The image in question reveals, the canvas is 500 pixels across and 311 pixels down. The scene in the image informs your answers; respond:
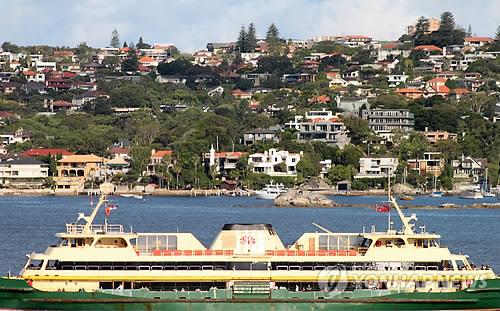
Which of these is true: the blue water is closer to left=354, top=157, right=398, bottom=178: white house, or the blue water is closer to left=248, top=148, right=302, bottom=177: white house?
left=354, top=157, right=398, bottom=178: white house

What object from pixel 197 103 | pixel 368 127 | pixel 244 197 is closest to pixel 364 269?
pixel 244 197

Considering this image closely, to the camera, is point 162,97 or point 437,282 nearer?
point 437,282

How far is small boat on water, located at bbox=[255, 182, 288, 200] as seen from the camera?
11128 centimetres

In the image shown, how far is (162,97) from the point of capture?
16925cm

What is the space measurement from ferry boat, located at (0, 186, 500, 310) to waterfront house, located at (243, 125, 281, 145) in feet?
316

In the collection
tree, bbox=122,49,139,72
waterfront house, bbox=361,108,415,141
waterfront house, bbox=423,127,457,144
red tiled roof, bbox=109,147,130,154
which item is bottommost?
red tiled roof, bbox=109,147,130,154

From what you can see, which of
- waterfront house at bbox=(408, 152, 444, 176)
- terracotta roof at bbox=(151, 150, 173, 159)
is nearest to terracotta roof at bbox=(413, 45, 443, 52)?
waterfront house at bbox=(408, 152, 444, 176)

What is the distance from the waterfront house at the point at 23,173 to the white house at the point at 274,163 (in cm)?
1746

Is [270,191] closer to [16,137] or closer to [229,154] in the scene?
[229,154]

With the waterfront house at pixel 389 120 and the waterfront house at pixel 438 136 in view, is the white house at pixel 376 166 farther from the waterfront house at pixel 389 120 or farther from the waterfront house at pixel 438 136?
the waterfront house at pixel 389 120

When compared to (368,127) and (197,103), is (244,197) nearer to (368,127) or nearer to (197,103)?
(368,127)

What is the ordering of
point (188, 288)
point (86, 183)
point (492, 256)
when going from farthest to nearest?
point (86, 183), point (492, 256), point (188, 288)

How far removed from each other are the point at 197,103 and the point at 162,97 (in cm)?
468

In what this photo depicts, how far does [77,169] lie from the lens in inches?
4936
